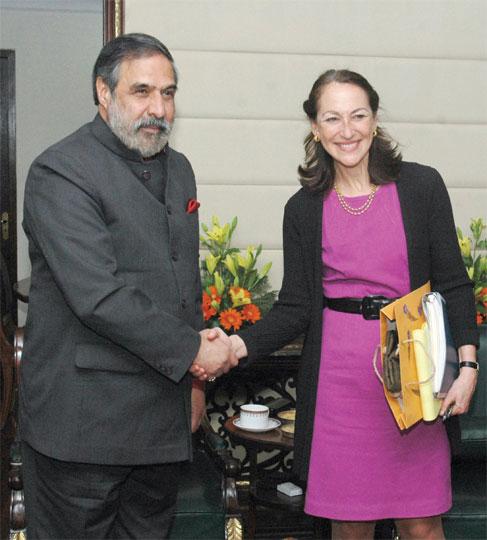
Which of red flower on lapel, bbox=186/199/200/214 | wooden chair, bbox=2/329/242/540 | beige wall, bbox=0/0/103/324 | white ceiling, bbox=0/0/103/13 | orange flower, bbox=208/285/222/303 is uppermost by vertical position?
white ceiling, bbox=0/0/103/13

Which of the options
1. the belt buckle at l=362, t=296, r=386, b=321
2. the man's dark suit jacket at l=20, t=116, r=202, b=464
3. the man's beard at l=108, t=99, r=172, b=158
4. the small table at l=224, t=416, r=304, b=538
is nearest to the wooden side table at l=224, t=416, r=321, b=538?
the small table at l=224, t=416, r=304, b=538

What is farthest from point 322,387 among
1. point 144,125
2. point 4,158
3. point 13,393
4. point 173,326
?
point 4,158

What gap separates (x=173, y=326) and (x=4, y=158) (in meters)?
6.04

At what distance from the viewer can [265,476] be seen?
11.5 ft

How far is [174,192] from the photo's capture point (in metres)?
2.13

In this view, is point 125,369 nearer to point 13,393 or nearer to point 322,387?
point 322,387

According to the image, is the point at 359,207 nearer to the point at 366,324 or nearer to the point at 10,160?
the point at 366,324

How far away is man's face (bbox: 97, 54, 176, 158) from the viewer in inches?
81.1

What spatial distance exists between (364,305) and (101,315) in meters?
0.69

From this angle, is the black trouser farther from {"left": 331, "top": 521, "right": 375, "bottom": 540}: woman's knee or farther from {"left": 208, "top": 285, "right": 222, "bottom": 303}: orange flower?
{"left": 208, "top": 285, "right": 222, "bottom": 303}: orange flower

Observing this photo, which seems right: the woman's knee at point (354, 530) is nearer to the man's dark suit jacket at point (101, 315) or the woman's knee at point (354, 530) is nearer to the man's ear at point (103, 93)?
the man's dark suit jacket at point (101, 315)

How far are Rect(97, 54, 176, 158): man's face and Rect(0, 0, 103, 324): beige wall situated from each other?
5.75 m

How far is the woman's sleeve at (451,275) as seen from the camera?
2.19 meters

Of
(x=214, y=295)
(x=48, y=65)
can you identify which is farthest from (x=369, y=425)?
(x=48, y=65)
